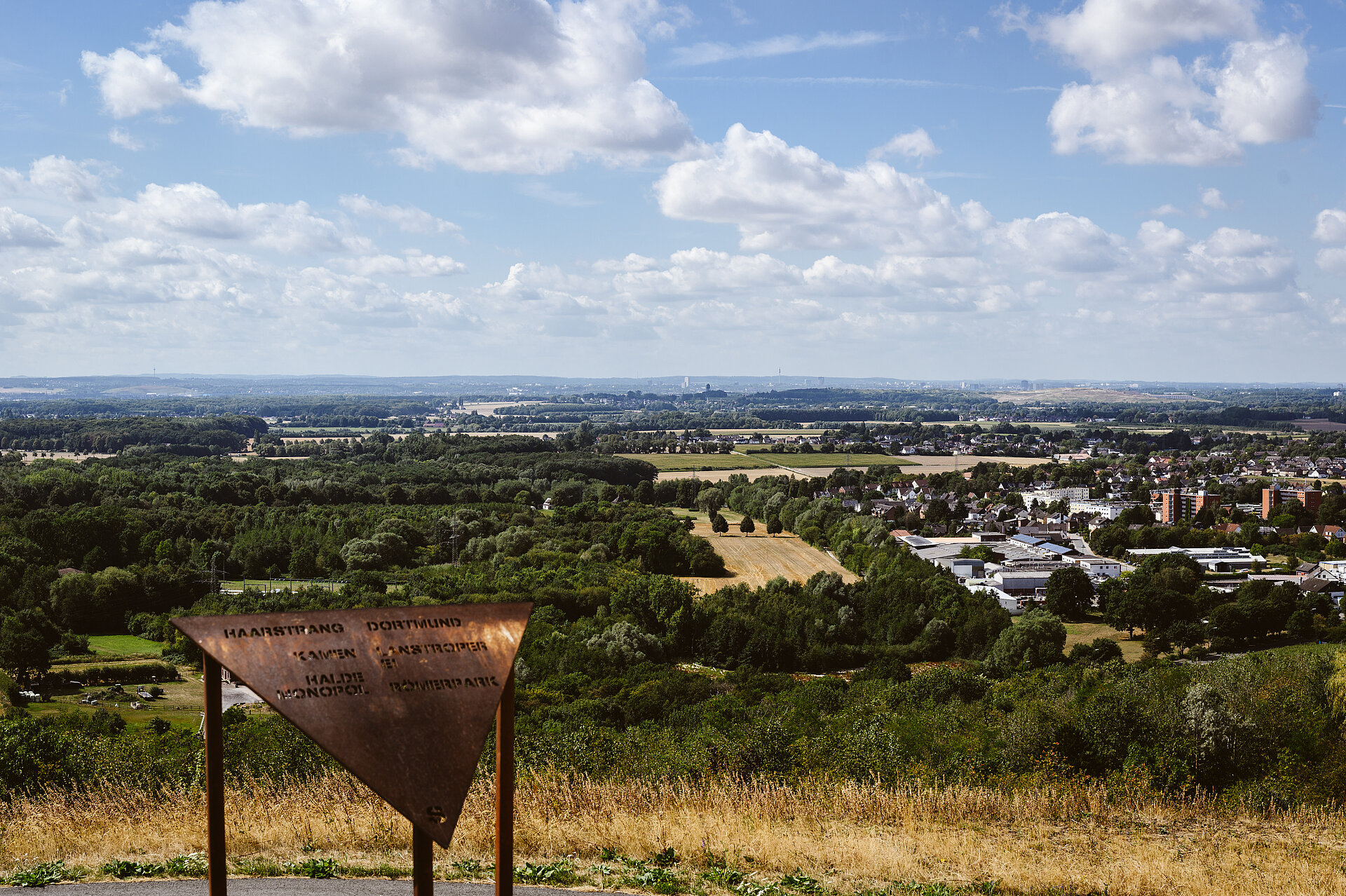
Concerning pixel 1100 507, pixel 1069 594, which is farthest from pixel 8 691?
pixel 1100 507

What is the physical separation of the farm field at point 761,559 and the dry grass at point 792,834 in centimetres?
5244

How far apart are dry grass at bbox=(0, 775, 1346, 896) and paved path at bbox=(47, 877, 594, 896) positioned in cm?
55

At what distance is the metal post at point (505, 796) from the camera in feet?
23.1

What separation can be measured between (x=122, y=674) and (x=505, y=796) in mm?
46662

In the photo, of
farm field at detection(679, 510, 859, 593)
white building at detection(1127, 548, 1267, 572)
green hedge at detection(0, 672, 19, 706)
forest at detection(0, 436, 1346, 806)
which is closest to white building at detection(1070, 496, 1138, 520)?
white building at detection(1127, 548, 1267, 572)

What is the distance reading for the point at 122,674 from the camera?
46.2 m

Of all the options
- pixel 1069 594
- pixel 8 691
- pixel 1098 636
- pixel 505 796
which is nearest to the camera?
pixel 505 796

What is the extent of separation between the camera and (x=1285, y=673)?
30.3 metres

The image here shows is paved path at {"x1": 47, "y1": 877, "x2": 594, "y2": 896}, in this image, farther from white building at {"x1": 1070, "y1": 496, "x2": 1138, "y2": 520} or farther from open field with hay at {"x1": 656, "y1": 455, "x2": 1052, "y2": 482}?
open field with hay at {"x1": 656, "y1": 455, "x2": 1052, "y2": 482}

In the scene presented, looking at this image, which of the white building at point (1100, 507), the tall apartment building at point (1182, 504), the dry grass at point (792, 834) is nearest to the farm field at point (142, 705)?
the dry grass at point (792, 834)

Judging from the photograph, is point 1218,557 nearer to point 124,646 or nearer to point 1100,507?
point 1100,507

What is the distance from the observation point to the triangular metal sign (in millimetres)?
6156

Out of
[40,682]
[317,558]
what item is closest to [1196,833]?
[40,682]

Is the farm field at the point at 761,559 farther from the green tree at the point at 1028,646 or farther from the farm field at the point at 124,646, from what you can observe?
the farm field at the point at 124,646
